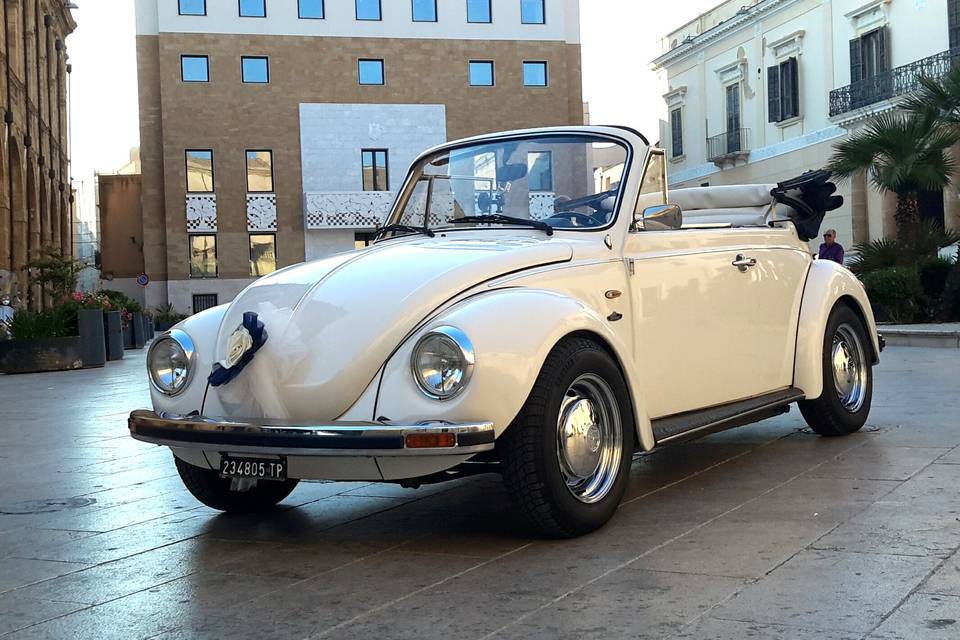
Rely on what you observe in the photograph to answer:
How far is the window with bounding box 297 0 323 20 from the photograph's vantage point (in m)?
44.8

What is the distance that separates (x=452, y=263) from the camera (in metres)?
4.58

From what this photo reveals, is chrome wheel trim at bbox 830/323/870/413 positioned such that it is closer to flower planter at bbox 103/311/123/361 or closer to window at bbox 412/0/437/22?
flower planter at bbox 103/311/123/361

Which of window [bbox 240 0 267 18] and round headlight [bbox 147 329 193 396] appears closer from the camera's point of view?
round headlight [bbox 147 329 193 396]

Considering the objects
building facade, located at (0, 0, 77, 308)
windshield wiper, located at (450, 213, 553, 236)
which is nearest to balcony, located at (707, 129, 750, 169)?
building facade, located at (0, 0, 77, 308)

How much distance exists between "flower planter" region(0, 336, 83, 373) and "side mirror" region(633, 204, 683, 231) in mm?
14810

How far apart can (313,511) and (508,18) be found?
43377mm

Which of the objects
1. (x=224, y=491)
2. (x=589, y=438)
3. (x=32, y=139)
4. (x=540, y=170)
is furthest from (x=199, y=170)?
(x=589, y=438)

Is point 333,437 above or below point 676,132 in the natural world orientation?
below

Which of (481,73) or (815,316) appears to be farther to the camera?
(481,73)

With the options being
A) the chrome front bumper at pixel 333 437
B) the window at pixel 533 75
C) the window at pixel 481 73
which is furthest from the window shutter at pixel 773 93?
the chrome front bumper at pixel 333 437

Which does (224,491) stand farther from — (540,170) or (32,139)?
(32,139)

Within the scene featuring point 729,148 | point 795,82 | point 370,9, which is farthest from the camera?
point 370,9

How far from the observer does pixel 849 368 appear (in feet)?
22.9

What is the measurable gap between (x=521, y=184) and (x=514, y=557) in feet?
7.07
